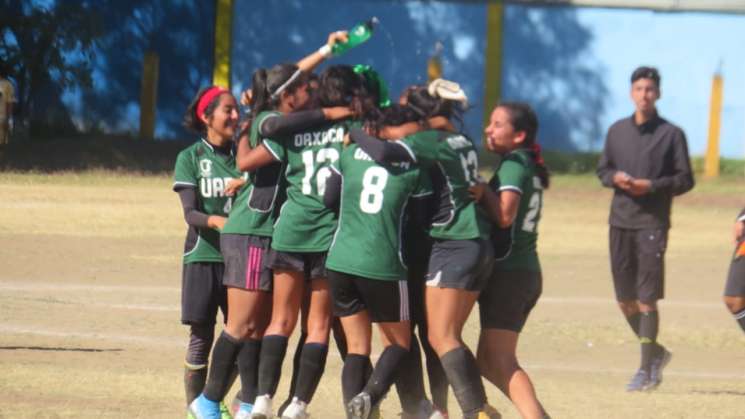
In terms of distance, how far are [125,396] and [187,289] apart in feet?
3.34

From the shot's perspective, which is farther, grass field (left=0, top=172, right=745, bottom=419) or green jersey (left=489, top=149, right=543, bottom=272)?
grass field (left=0, top=172, right=745, bottom=419)

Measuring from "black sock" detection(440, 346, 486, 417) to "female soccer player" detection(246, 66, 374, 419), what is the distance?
68 centimetres

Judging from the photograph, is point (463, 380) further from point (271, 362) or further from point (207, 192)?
point (207, 192)

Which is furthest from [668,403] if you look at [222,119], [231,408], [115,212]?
[115,212]

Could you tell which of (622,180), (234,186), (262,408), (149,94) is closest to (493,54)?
(149,94)

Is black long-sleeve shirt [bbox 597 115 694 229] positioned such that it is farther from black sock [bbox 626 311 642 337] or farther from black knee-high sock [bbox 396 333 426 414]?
black knee-high sock [bbox 396 333 426 414]

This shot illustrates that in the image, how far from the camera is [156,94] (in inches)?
1055

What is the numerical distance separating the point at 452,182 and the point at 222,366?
155cm

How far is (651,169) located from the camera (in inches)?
395

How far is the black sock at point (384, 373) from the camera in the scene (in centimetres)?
739

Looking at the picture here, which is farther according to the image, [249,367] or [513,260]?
[249,367]

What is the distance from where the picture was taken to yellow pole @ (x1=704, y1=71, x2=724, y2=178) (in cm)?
2714

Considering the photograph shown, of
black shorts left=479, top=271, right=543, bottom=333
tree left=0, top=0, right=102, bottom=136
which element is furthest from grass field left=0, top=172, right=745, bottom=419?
tree left=0, top=0, right=102, bottom=136

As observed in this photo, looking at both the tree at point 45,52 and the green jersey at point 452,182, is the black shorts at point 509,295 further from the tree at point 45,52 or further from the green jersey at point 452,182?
the tree at point 45,52
